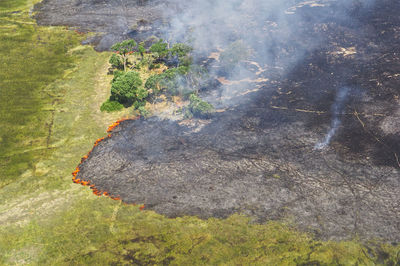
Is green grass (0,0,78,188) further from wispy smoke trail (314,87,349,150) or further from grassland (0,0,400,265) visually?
wispy smoke trail (314,87,349,150)

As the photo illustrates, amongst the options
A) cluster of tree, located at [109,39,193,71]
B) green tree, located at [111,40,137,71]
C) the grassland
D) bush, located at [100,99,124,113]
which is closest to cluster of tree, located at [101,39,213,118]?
bush, located at [100,99,124,113]

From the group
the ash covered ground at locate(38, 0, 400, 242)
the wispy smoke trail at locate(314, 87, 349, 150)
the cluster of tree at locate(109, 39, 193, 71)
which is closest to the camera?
the ash covered ground at locate(38, 0, 400, 242)

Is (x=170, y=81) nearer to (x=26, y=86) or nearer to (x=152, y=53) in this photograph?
(x=152, y=53)

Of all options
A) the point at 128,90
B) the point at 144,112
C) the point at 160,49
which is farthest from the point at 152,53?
the point at 144,112

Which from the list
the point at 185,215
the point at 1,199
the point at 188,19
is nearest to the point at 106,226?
the point at 185,215

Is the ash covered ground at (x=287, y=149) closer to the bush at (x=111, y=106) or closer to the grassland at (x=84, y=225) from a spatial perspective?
the grassland at (x=84, y=225)

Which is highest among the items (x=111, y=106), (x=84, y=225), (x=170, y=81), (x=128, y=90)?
(x=170, y=81)
